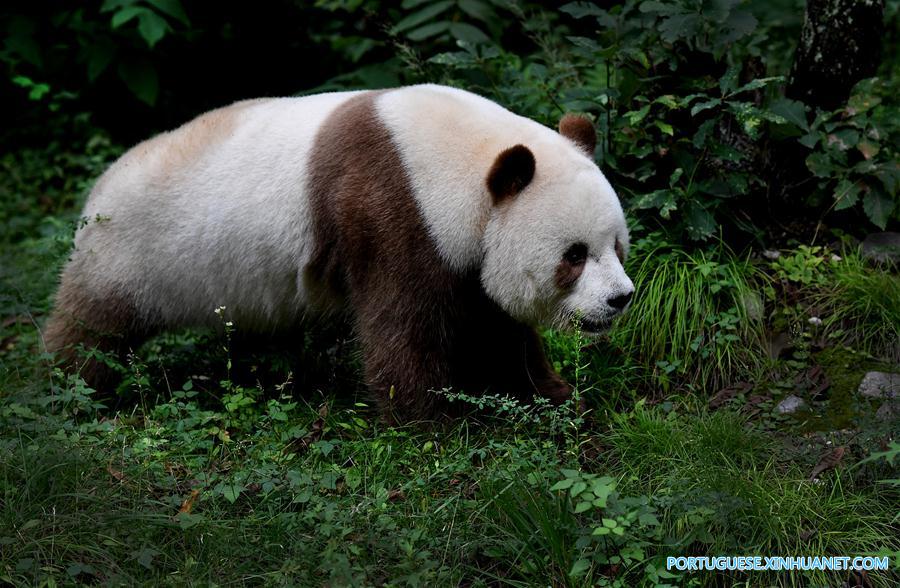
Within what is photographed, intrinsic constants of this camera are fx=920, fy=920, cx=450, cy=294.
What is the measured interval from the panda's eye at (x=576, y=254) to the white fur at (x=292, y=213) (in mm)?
39

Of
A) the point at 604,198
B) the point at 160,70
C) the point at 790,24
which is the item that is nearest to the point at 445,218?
the point at 604,198

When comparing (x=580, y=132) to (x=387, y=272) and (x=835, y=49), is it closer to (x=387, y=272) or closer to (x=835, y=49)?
(x=387, y=272)

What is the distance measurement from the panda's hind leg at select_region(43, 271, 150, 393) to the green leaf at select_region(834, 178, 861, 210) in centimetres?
414

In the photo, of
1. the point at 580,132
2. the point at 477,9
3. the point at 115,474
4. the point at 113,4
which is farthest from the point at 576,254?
the point at 113,4

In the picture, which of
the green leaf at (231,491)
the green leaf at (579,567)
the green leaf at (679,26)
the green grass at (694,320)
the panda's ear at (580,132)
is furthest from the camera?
the green leaf at (679,26)

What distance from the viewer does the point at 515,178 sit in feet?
14.6

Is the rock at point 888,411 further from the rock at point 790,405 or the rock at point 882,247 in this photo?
the rock at point 882,247

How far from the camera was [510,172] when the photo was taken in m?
4.40

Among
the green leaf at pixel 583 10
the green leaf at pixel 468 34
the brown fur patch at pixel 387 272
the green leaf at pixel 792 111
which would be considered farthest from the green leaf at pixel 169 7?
the green leaf at pixel 792 111

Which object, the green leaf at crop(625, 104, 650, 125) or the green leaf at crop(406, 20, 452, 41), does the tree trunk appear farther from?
the green leaf at crop(406, 20, 452, 41)

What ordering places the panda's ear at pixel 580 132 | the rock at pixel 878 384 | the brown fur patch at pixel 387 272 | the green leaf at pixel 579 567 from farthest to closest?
the panda's ear at pixel 580 132
the rock at pixel 878 384
the brown fur patch at pixel 387 272
the green leaf at pixel 579 567

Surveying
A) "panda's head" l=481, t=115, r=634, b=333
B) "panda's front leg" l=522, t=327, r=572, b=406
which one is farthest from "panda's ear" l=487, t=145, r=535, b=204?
"panda's front leg" l=522, t=327, r=572, b=406

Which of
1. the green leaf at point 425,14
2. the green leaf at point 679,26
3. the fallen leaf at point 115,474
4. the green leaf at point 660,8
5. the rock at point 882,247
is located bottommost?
the fallen leaf at point 115,474

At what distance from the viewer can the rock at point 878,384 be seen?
468 centimetres
